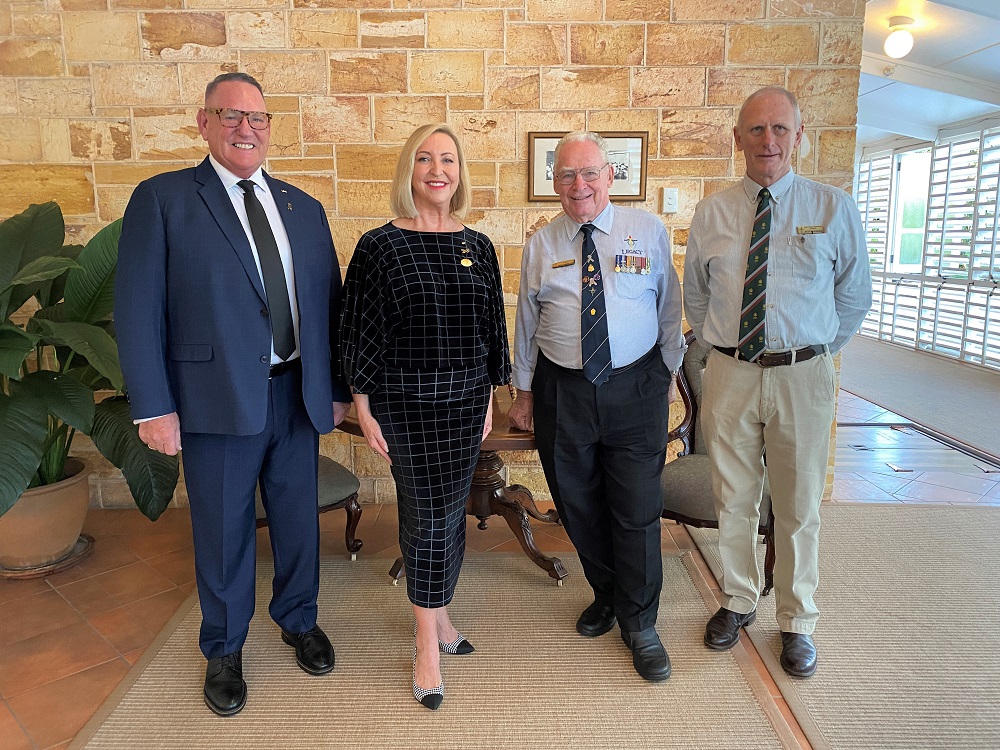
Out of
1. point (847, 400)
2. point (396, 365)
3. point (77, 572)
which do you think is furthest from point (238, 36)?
point (847, 400)

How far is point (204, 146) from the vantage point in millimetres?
3648

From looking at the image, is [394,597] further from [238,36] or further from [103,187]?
[238,36]

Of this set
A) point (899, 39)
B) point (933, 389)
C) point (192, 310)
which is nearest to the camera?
point (192, 310)

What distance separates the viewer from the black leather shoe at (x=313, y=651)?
2.36 metres

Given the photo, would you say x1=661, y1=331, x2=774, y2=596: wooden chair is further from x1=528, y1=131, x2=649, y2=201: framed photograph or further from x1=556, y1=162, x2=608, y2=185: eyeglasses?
x1=528, y1=131, x2=649, y2=201: framed photograph

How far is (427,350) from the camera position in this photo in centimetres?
202

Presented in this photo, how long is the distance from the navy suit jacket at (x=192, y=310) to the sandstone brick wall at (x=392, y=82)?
1.73 m

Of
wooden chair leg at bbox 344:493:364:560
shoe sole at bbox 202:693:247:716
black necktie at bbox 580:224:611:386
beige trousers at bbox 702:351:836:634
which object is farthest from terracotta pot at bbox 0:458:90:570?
beige trousers at bbox 702:351:836:634

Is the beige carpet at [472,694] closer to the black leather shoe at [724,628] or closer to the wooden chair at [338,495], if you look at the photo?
the black leather shoe at [724,628]

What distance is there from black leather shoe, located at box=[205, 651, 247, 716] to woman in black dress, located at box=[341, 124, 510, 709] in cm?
57

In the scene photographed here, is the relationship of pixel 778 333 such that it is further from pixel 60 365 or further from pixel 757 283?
pixel 60 365

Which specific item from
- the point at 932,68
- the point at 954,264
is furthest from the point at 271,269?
the point at 954,264

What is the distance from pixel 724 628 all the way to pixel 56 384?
287cm

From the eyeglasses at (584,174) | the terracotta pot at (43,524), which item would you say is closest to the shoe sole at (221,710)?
the terracotta pot at (43,524)
